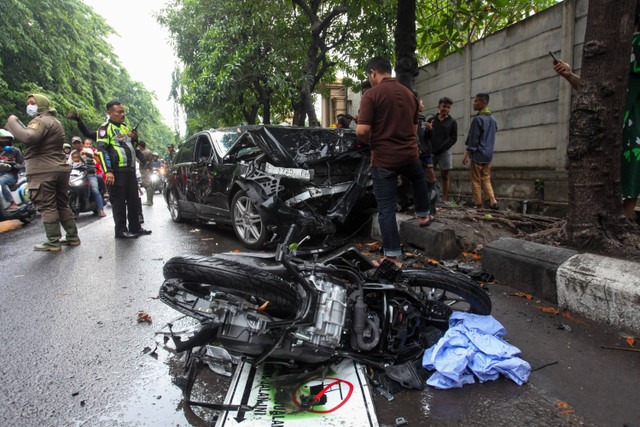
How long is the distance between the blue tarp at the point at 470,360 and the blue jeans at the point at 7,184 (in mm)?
8688

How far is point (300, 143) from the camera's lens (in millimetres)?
4902

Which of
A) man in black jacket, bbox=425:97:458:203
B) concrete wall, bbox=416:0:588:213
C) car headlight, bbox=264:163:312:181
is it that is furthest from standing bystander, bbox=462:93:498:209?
car headlight, bbox=264:163:312:181

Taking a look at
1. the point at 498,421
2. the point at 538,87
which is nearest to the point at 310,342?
the point at 498,421

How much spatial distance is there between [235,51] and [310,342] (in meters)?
11.9

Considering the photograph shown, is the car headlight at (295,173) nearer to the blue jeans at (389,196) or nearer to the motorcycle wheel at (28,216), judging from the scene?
the blue jeans at (389,196)

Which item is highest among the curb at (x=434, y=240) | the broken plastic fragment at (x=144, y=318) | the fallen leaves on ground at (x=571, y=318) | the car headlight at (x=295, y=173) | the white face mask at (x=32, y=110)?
the white face mask at (x=32, y=110)

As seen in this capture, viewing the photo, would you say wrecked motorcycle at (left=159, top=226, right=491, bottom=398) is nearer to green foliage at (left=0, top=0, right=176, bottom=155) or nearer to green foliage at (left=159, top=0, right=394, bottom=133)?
green foliage at (left=159, top=0, right=394, bottom=133)

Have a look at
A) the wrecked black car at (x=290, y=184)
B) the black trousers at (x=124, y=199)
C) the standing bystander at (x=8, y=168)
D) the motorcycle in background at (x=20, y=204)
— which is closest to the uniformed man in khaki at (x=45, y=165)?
the black trousers at (x=124, y=199)

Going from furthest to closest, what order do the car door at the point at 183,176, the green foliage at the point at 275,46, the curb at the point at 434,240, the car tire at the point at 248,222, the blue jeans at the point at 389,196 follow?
the green foliage at the point at 275,46
the car door at the point at 183,176
the car tire at the point at 248,222
the curb at the point at 434,240
the blue jeans at the point at 389,196

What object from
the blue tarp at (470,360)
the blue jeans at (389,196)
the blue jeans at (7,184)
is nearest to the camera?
the blue tarp at (470,360)

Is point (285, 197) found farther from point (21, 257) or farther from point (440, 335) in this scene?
point (21, 257)

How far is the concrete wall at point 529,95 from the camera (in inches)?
245

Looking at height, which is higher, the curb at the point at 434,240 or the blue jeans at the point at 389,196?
the blue jeans at the point at 389,196

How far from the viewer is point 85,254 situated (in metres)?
5.16
